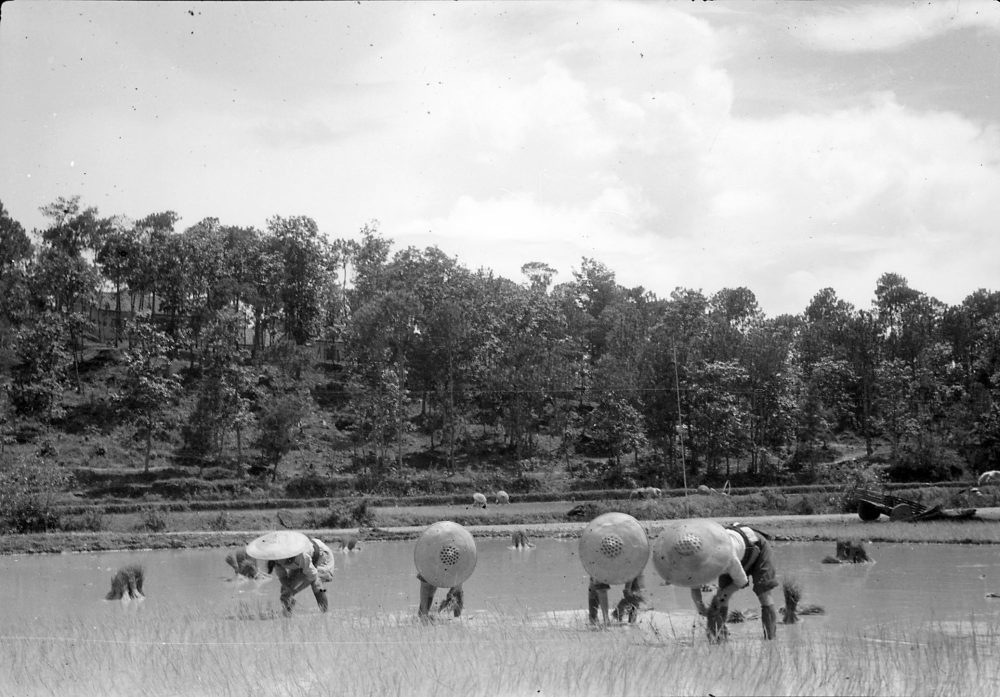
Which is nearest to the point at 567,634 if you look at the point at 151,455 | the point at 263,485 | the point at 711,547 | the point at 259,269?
the point at 711,547

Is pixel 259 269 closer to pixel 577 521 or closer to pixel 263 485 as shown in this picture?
pixel 263 485

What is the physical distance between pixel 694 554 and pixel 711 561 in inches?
8.4

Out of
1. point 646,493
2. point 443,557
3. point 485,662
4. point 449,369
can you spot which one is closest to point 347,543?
point 443,557

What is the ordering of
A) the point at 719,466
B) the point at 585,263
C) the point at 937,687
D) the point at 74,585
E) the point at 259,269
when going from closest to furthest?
the point at 937,687 < the point at 74,585 < the point at 719,466 < the point at 259,269 < the point at 585,263

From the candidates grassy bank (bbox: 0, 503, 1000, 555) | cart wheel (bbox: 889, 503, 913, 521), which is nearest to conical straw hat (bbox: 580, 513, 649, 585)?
grassy bank (bbox: 0, 503, 1000, 555)

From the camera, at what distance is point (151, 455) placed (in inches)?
2245

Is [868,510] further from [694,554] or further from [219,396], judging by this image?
[219,396]

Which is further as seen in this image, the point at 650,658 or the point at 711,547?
the point at 711,547

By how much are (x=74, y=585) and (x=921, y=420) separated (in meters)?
50.9

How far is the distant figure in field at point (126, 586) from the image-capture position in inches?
723

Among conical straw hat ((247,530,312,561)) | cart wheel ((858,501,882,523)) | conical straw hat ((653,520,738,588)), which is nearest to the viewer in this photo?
conical straw hat ((653,520,738,588))

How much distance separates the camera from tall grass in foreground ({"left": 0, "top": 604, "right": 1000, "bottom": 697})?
8.77m

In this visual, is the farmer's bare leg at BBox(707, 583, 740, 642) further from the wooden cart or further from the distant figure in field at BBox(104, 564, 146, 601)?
the wooden cart

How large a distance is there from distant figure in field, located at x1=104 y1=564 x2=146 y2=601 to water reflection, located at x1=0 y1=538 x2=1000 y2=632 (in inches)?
9.3
